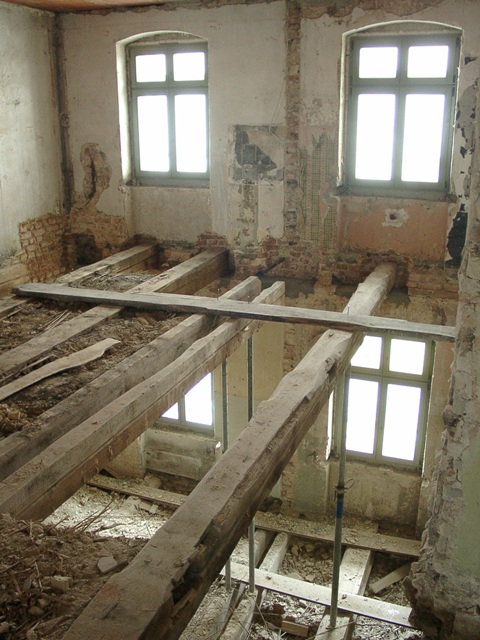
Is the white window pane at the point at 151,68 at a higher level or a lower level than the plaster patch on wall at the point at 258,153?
higher

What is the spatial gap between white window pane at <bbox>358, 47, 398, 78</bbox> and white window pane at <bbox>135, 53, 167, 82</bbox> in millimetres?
2386

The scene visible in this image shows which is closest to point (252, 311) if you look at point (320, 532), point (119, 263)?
point (119, 263)

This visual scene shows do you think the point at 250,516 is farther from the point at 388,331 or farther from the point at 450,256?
the point at 450,256

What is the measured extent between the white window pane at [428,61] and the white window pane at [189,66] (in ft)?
7.91

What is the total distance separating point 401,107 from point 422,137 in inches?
15.5

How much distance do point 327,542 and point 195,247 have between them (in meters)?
3.93

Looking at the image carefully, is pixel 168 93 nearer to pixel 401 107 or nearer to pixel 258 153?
pixel 258 153

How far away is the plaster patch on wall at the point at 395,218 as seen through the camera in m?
6.89

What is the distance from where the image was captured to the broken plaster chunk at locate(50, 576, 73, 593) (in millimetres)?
2238

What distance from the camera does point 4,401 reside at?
3.61m

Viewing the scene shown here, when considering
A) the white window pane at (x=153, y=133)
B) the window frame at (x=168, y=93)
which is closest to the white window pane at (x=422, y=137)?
the window frame at (x=168, y=93)

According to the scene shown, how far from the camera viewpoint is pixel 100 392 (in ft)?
12.1

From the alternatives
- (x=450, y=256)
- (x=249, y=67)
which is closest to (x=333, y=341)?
(x=450, y=256)

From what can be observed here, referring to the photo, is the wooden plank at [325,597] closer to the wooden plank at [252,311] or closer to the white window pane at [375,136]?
the wooden plank at [252,311]
